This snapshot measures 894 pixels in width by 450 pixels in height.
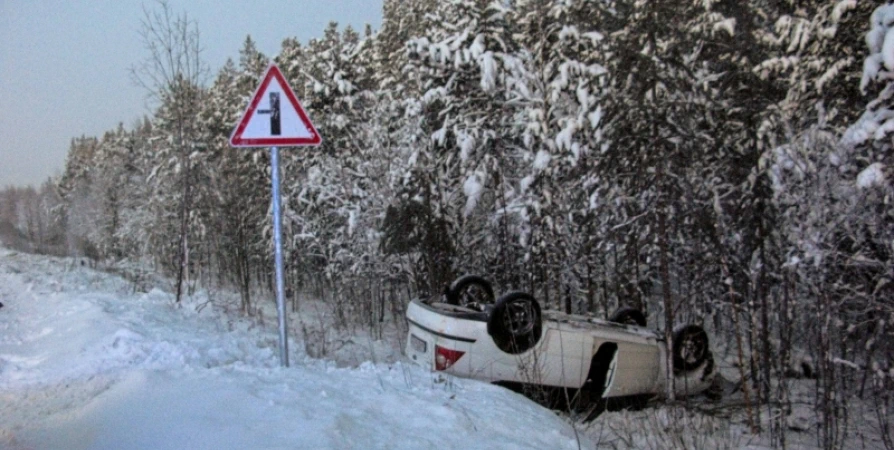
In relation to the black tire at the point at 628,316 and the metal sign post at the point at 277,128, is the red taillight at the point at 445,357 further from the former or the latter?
the black tire at the point at 628,316

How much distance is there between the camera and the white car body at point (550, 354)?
6.02 metres

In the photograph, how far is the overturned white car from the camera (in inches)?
237

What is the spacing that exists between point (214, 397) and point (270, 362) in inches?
92.0

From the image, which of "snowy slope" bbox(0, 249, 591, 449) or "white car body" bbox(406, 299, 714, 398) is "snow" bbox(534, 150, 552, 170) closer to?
"white car body" bbox(406, 299, 714, 398)

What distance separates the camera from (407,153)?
16.4 meters

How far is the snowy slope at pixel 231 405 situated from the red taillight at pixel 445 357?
595 millimetres

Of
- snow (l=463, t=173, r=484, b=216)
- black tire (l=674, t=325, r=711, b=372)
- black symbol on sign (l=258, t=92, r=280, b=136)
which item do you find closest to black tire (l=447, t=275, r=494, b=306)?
black tire (l=674, t=325, r=711, b=372)

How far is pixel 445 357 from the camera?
6.12 meters

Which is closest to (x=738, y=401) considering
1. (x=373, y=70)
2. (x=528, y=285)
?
(x=528, y=285)

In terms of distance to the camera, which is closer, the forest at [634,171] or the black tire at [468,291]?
the forest at [634,171]

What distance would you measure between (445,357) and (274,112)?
313cm

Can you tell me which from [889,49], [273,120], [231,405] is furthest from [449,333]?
[889,49]

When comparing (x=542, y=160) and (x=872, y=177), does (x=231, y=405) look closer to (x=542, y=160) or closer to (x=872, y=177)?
(x=872, y=177)

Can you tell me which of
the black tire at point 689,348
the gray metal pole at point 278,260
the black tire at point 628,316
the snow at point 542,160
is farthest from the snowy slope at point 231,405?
the snow at point 542,160
